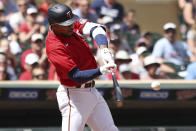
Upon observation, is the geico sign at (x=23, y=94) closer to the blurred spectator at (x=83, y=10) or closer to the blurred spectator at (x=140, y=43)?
the blurred spectator at (x=83, y=10)

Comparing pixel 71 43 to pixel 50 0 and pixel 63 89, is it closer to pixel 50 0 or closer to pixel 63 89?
pixel 63 89

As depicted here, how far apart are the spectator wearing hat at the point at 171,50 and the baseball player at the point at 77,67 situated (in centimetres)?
332

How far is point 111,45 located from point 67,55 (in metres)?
3.07

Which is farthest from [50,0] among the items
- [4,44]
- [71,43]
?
[71,43]

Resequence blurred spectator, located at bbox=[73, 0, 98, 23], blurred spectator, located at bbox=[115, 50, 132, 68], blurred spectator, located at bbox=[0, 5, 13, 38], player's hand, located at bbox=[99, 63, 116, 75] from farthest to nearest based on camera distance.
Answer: blurred spectator, located at bbox=[73, 0, 98, 23], blurred spectator, located at bbox=[0, 5, 13, 38], blurred spectator, located at bbox=[115, 50, 132, 68], player's hand, located at bbox=[99, 63, 116, 75]

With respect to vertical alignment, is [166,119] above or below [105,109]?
below

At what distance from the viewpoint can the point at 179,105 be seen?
18.7ft

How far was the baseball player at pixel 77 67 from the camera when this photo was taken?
11.5 feet

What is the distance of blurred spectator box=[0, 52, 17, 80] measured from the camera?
18.7 ft

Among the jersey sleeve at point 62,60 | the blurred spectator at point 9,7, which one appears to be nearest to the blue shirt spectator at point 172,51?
the blurred spectator at point 9,7

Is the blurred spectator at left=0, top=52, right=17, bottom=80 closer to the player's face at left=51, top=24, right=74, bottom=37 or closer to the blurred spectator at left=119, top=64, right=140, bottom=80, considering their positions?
the blurred spectator at left=119, top=64, right=140, bottom=80

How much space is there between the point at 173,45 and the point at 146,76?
126cm

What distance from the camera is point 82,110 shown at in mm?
3607

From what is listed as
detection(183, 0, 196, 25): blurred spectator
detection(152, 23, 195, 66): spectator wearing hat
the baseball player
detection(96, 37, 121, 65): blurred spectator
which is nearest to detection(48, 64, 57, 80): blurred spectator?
detection(96, 37, 121, 65): blurred spectator
